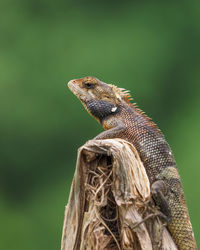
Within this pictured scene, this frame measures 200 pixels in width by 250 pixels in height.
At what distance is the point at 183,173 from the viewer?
5816 millimetres

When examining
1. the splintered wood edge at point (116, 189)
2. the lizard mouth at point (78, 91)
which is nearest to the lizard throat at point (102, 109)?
the lizard mouth at point (78, 91)

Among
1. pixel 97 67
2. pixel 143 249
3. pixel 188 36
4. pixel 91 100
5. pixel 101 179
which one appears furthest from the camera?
pixel 188 36

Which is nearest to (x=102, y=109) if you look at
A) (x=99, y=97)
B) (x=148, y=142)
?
(x=99, y=97)

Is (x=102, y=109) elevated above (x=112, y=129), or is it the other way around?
(x=102, y=109)

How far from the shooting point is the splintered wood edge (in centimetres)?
300

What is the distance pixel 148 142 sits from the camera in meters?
3.64

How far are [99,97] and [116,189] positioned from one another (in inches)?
48.8

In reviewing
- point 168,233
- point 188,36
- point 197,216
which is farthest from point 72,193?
point 188,36

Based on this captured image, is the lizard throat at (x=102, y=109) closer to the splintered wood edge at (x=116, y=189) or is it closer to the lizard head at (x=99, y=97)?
the lizard head at (x=99, y=97)

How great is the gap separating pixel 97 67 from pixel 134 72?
505 millimetres

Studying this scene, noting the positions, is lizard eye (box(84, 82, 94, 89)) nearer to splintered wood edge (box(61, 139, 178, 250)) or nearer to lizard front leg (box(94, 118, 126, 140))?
lizard front leg (box(94, 118, 126, 140))

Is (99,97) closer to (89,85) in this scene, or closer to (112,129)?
(89,85)

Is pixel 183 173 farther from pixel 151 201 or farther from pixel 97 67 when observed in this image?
pixel 151 201

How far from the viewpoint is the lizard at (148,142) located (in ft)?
10.9
